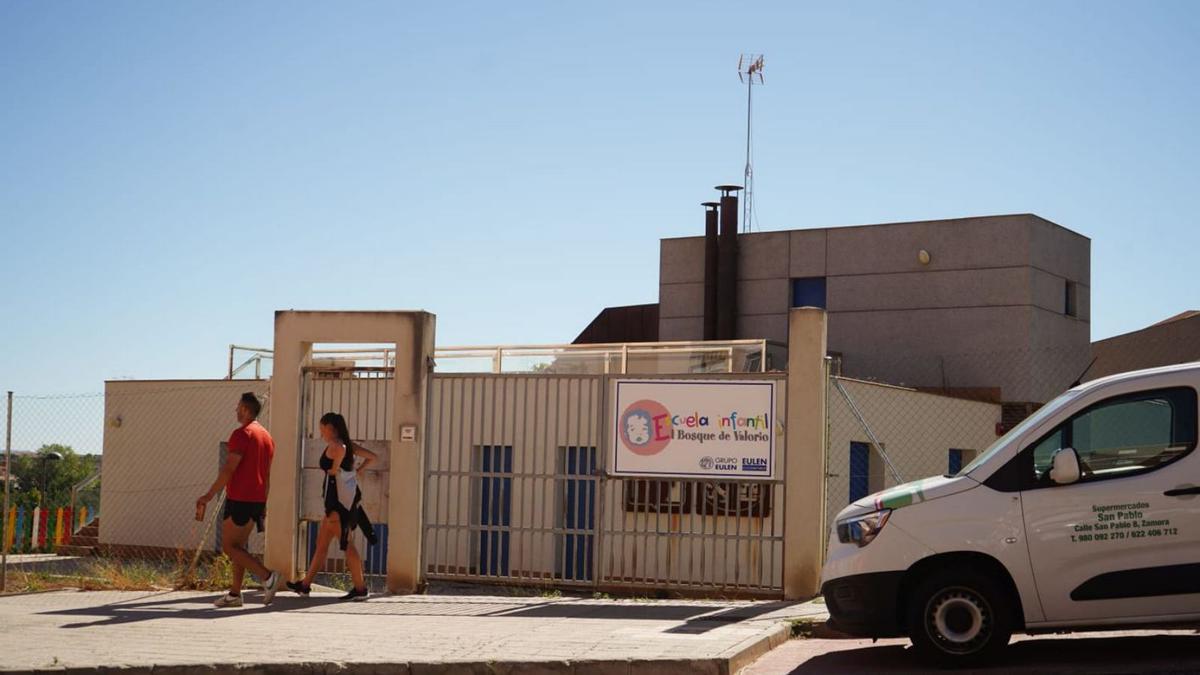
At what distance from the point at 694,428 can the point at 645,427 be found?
51cm

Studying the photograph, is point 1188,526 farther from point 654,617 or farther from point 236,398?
point 236,398

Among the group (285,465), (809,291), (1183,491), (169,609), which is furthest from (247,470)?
(809,291)

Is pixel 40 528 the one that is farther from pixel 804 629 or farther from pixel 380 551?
pixel 804 629

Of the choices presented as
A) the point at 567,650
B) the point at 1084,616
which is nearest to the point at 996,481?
the point at 1084,616

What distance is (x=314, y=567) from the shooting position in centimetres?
1351

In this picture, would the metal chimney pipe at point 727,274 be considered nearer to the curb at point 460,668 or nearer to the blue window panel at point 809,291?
the blue window panel at point 809,291

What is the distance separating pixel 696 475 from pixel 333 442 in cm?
362

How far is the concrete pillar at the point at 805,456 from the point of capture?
12969 mm

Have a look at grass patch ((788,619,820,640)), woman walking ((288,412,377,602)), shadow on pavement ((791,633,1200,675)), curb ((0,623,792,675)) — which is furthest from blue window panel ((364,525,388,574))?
shadow on pavement ((791,633,1200,675))

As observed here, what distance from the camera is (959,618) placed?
28.9ft

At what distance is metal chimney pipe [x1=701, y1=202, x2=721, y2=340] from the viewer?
1431 inches

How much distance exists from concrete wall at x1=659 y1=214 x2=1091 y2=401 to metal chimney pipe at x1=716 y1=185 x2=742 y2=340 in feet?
1.57

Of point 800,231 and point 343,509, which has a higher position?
point 800,231

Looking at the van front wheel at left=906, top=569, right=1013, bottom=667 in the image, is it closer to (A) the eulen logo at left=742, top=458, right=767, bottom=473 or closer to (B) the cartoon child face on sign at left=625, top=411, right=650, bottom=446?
(A) the eulen logo at left=742, top=458, right=767, bottom=473
